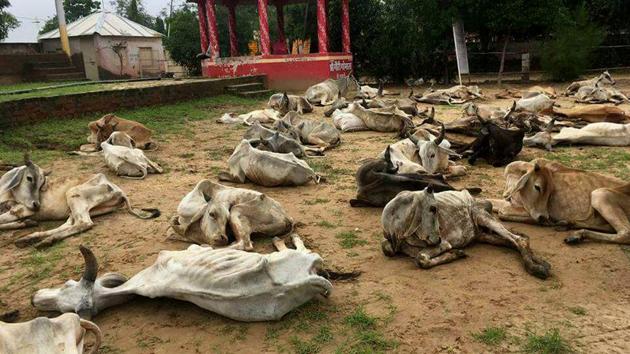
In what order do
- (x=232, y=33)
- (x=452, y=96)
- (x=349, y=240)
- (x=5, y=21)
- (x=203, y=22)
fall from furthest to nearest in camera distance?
1. (x=5, y=21)
2. (x=232, y=33)
3. (x=203, y=22)
4. (x=452, y=96)
5. (x=349, y=240)

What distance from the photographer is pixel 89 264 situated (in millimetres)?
3051

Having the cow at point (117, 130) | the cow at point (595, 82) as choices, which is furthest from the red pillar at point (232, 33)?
the cow at point (117, 130)

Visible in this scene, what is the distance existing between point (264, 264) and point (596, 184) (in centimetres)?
291

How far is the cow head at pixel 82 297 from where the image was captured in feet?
10.1

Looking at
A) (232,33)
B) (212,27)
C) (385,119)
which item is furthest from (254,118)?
(232,33)

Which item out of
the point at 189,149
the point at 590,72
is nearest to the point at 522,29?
the point at 590,72

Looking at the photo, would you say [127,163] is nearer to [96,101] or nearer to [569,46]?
[96,101]

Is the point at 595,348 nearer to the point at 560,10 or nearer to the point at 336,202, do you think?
the point at 336,202

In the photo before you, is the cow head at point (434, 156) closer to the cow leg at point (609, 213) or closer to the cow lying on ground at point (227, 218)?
the cow leg at point (609, 213)

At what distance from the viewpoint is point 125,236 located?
182 inches

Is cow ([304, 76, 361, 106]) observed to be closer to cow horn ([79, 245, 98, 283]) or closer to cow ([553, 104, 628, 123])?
cow ([553, 104, 628, 123])

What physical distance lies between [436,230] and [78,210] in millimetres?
3367

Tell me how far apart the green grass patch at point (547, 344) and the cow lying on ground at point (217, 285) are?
1.17 m

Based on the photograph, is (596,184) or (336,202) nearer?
(596,184)
